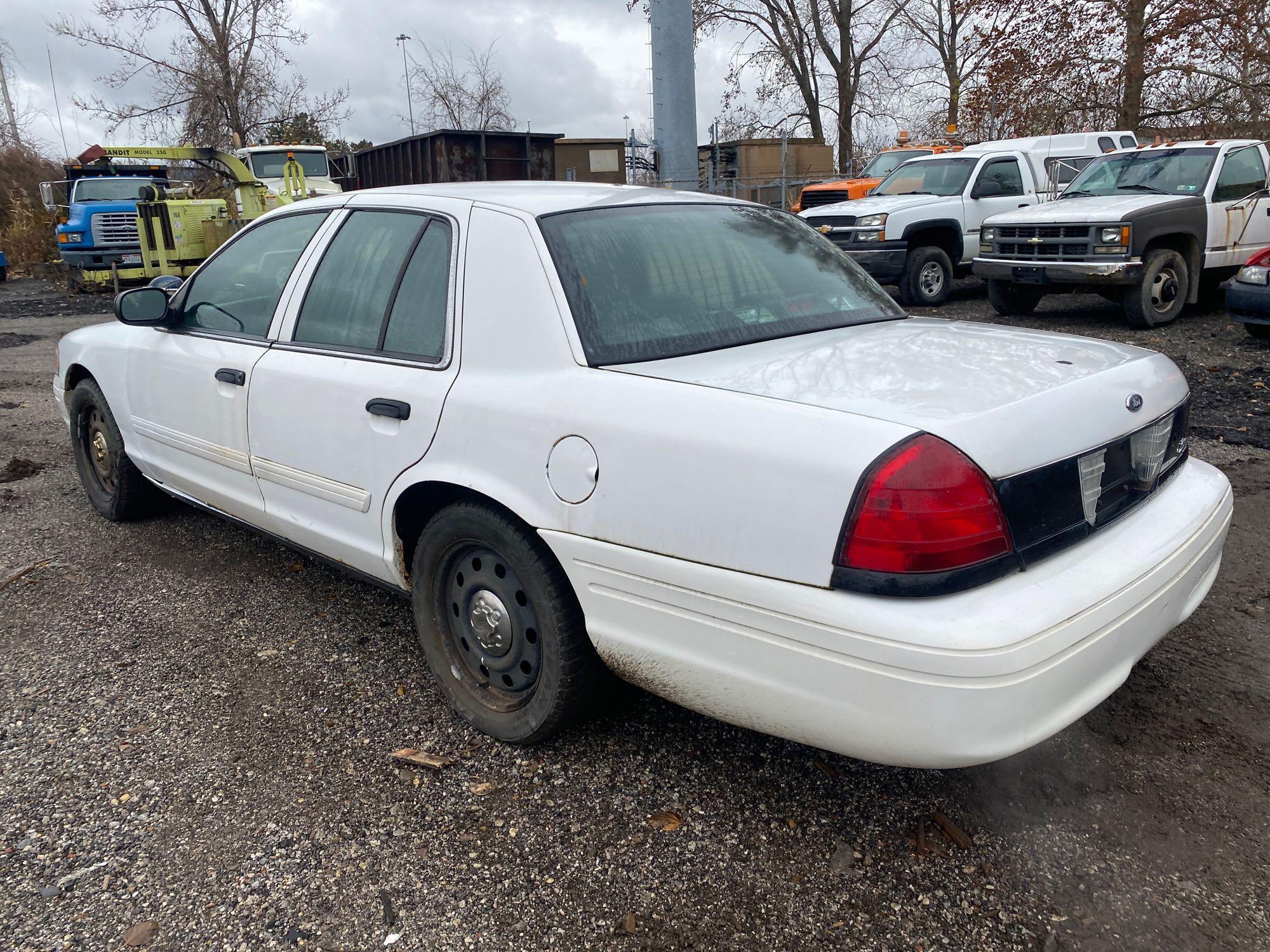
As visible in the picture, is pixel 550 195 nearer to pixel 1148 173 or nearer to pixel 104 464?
pixel 104 464

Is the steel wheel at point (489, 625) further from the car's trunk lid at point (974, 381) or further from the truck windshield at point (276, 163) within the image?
the truck windshield at point (276, 163)

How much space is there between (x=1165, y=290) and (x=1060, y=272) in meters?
1.14

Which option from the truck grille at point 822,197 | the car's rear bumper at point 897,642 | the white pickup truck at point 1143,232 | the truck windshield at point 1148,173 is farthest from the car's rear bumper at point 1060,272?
the car's rear bumper at point 897,642

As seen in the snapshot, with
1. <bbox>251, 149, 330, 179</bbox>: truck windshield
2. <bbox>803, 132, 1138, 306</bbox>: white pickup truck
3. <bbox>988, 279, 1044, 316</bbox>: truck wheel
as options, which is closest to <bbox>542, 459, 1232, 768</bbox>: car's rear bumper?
<bbox>988, 279, 1044, 316</bbox>: truck wheel

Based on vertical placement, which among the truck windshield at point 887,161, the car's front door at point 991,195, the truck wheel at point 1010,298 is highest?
the truck windshield at point 887,161

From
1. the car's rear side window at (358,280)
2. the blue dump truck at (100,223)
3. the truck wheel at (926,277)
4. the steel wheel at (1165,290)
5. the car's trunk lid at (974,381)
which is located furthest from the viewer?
the blue dump truck at (100,223)

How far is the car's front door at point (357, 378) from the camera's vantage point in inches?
116

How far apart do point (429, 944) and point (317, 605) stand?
212 cm

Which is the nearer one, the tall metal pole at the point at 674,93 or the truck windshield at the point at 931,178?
the tall metal pole at the point at 674,93

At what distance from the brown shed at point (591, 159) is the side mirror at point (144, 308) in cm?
2115

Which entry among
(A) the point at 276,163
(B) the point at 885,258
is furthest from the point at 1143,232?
(A) the point at 276,163

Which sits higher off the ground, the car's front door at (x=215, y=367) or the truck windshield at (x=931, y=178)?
the truck windshield at (x=931, y=178)

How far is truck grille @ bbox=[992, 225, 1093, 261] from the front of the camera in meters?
9.58

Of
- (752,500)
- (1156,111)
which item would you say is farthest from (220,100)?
(752,500)
